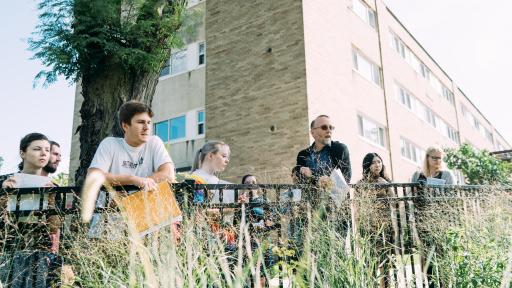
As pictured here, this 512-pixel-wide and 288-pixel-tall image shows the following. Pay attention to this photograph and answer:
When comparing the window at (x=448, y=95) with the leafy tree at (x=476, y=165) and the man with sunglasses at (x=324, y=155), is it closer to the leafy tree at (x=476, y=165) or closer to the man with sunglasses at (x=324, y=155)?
the leafy tree at (x=476, y=165)

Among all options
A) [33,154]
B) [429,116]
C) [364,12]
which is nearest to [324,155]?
[33,154]

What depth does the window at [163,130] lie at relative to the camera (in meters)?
14.7

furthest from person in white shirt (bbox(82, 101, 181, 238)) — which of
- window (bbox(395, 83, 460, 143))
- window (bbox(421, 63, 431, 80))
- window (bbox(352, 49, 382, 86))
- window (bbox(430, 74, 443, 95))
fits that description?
window (bbox(430, 74, 443, 95))

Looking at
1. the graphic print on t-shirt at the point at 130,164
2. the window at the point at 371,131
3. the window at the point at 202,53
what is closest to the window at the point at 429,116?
the window at the point at 371,131

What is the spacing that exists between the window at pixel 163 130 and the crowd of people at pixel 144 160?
10.2 m

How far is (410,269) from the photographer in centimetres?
353

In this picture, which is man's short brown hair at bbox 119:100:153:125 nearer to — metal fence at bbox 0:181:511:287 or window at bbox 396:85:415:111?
metal fence at bbox 0:181:511:287

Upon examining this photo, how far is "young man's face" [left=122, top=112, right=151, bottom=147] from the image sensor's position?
121 inches

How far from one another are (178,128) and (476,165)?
13974 mm

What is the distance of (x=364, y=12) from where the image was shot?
16.8 meters

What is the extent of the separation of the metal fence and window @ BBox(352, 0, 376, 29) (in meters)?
13.2

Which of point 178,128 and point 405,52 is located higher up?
point 405,52

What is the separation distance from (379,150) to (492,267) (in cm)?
1215

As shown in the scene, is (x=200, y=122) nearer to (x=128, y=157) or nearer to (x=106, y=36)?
(x=106, y=36)
